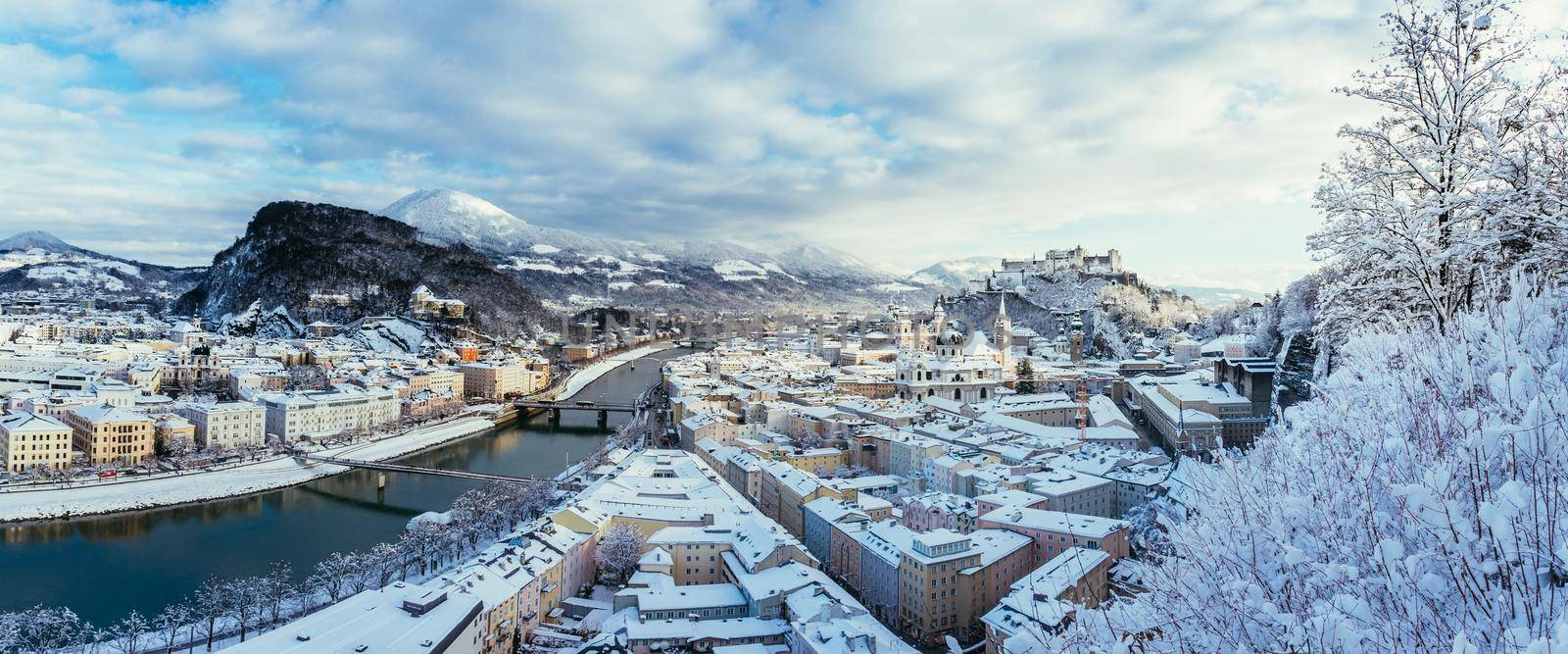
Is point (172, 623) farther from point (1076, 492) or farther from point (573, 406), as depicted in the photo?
point (573, 406)

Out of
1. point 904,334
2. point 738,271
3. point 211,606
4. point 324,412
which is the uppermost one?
point 738,271

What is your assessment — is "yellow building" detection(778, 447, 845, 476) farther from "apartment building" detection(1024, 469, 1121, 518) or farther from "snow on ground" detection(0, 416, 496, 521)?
"snow on ground" detection(0, 416, 496, 521)

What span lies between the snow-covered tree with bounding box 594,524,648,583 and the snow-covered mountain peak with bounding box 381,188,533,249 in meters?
56.6

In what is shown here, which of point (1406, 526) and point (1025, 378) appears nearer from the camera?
point (1406, 526)

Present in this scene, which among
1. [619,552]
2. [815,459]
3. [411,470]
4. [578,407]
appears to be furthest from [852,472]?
[578,407]

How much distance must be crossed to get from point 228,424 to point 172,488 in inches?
132

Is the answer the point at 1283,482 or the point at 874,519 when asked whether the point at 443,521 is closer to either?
the point at 874,519

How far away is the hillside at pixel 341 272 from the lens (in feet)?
95.9

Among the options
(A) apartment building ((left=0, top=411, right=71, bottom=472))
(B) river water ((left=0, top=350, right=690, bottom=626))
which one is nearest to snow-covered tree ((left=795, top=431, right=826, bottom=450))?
(B) river water ((left=0, top=350, right=690, bottom=626))

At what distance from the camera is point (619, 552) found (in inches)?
312

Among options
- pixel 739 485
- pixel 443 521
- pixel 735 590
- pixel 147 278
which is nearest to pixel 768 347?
pixel 739 485

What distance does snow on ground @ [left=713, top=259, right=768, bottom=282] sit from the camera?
2808 inches

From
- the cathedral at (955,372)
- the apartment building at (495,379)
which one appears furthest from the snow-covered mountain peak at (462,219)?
the cathedral at (955,372)

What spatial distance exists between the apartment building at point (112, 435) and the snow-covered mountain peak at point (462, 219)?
49.2 meters
